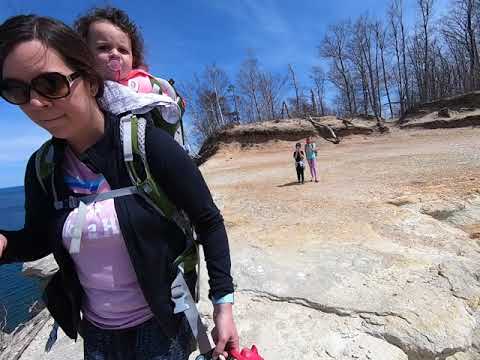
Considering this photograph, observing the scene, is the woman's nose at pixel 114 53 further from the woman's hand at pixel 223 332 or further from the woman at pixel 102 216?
the woman's hand at pixel 223 332

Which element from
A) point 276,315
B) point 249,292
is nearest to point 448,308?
point 276,315

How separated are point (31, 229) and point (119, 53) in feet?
2.79

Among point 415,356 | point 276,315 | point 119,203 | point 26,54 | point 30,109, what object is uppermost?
point 26,54

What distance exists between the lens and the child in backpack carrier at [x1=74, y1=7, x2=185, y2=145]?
1.58 metres

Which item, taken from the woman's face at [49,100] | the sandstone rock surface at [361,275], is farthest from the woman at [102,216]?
the sandstone rock surface at [361,275]

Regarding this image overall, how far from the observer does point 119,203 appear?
4.08 feet

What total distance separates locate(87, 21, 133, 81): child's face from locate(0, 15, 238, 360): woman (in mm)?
381

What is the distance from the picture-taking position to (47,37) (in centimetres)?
113

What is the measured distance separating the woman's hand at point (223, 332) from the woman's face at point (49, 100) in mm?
790

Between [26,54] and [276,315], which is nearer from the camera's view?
[26,54]

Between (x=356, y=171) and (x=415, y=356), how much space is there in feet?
34.0

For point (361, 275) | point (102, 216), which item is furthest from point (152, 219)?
point (361, 275)

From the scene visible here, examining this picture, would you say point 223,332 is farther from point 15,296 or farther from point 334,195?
point 15,296

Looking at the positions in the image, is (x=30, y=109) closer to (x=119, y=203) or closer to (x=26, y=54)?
(x=26, y=54)
